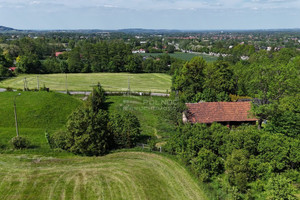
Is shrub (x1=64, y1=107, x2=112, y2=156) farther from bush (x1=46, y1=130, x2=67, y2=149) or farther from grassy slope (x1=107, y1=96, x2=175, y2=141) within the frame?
grassy slope (x1=107, y1=96, x2=175, y2=141)

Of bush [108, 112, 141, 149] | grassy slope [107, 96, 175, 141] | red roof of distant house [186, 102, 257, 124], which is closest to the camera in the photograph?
bush [108, 112, 141, 149]

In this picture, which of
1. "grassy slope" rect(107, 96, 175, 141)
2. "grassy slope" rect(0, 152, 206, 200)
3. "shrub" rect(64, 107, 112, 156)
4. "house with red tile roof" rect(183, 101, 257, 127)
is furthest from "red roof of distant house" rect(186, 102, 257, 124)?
"shrub" rect(64, 107, 112, 156)

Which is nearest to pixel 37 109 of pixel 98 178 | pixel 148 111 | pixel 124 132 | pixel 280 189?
pixel 124 132

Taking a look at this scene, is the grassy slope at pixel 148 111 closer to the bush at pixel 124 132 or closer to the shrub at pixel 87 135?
the bush at pixel 124 132

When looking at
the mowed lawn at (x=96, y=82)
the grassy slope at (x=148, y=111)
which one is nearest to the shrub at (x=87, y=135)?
the grassy slope at (x=148, y=111)

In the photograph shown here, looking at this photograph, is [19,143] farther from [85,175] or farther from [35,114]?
[35,114]

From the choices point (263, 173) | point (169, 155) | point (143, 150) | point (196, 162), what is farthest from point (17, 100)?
point (263, 173)

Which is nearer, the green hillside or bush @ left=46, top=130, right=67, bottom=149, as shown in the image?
bush @ left=46, top=130, right=67, bottom=149
